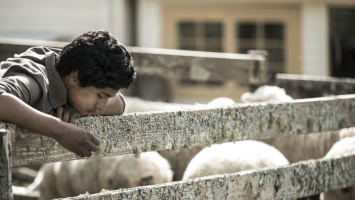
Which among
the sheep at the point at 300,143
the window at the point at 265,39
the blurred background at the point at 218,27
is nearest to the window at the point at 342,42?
the blurred background at the point at 218,27

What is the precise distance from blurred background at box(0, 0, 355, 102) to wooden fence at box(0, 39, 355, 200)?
7.95 m

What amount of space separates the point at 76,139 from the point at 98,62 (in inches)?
16.6

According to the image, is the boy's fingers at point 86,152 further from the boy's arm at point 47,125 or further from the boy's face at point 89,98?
the boy's face at point 89,98

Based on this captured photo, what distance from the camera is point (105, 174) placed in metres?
5.33

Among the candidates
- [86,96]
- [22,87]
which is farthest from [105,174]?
[22,87]

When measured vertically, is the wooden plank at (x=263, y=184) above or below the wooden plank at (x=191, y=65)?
below

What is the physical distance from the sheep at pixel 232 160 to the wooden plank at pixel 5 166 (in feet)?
6.85

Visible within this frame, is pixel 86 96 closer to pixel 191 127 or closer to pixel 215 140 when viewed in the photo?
pixel 191 127

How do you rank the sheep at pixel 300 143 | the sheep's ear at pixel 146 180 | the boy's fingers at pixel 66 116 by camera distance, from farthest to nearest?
the sheep at pixel 300 143, the sheep's ear at pixel 146 180, the boy's fingers at pixel 66 116

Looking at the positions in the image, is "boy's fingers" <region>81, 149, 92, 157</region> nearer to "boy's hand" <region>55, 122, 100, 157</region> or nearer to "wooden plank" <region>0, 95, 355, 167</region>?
"boy's hand" <region>55, 122, 100, 157</region>

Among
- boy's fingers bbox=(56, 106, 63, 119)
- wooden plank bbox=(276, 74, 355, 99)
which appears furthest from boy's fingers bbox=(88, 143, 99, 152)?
wooden plank bbox=(276, 74, 355, 99)

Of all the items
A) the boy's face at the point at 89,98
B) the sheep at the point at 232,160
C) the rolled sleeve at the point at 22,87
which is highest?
the rolled sleeve at the point at 22,87

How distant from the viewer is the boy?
306 cm

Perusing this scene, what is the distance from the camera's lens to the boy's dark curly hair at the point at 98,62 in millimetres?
3199
